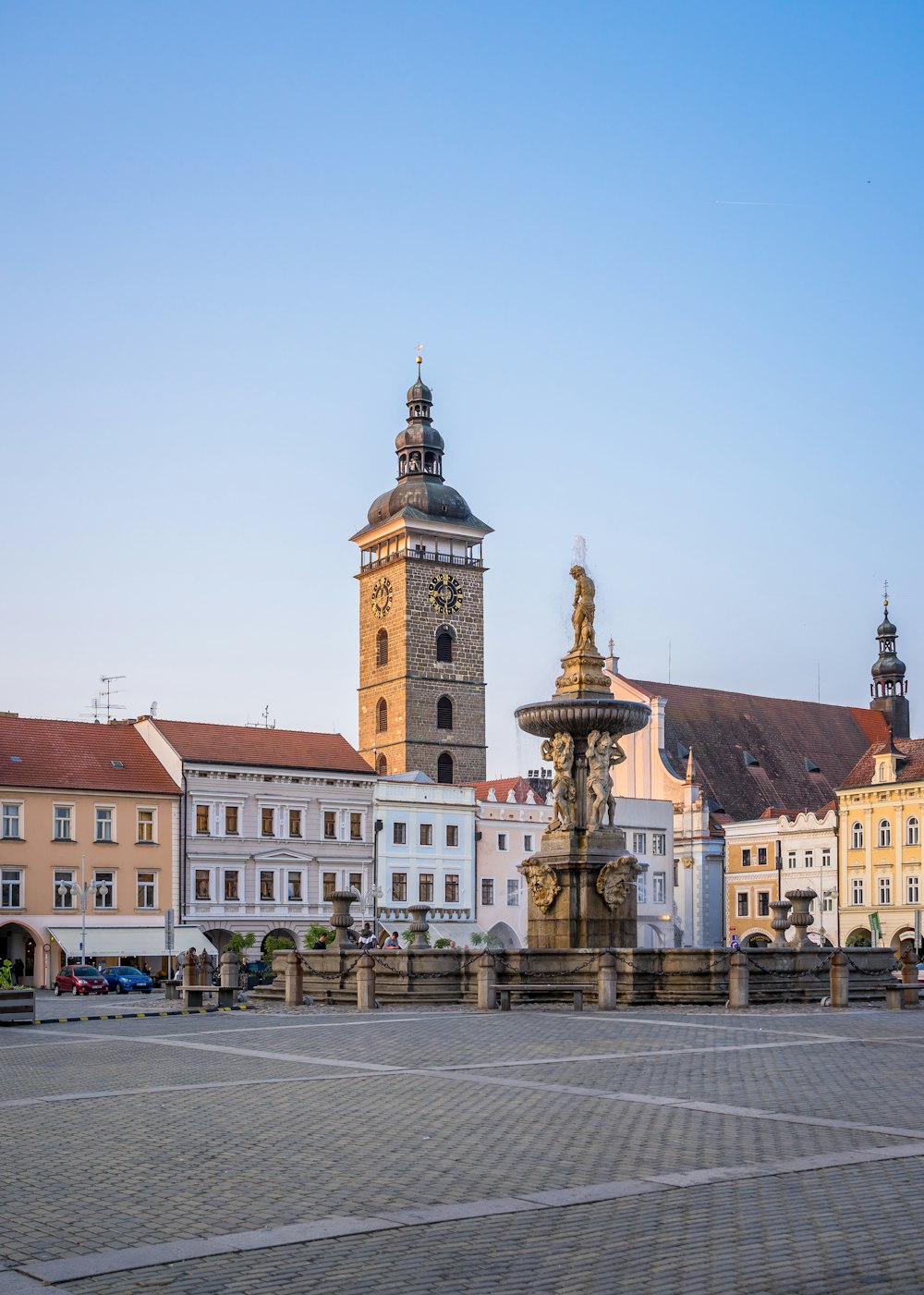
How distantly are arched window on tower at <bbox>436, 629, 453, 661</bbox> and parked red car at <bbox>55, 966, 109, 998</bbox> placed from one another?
5389 centimetres

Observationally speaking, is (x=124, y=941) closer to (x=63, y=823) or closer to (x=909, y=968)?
(x=63, y=823)

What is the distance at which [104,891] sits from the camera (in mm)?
60250

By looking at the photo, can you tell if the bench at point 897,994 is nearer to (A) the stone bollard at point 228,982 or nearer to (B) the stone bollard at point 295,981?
(B) the stone bollard at point 295,981

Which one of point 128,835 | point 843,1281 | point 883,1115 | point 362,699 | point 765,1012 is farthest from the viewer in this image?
point 362,699

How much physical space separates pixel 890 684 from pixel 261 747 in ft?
158

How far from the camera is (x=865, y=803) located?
74438mm

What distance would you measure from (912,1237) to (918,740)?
6951cm

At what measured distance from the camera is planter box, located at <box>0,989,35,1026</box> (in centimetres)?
2558

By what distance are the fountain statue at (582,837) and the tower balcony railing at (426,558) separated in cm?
7103

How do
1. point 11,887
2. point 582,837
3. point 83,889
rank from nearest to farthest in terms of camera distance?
point 582,837 → point 83,889 → point 11,887

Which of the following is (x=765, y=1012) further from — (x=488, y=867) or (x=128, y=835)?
(x=488, y=867)

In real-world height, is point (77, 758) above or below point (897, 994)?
above

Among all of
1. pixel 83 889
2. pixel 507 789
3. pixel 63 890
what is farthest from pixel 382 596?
pixel 83 889

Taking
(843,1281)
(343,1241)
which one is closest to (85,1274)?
(343,1241)
